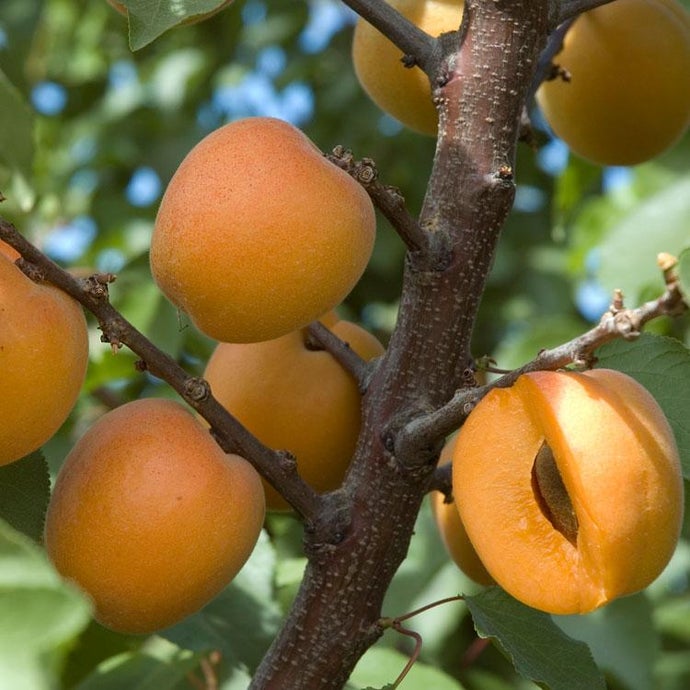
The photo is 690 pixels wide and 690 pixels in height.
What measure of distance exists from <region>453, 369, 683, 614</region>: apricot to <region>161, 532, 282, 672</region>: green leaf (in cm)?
49

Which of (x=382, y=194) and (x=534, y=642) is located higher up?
(x=382, y=194)

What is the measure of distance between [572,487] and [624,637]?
94cm

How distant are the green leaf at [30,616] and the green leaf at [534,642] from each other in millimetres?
452

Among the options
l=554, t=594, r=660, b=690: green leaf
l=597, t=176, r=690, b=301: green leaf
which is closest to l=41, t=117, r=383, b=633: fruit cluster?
l=554, t=594, r=660, b=690: green leaf

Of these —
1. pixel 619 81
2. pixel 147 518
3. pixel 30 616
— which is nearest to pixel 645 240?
pixel 619 81

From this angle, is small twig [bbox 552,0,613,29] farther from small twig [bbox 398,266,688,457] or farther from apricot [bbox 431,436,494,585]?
apricot [bbox 431,436,494,585]

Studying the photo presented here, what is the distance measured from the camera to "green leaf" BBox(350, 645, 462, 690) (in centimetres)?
132

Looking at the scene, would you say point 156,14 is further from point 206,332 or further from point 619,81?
point 619,81

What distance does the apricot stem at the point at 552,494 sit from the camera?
850 mm

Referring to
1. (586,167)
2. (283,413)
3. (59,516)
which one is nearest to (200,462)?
(59,516)

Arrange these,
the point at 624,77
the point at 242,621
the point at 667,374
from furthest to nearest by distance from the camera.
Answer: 1. the point at 624,77
2. the point at 242,621
3. the point at 667,374

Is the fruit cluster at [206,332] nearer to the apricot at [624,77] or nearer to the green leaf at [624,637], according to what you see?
the apricot at [624,77]

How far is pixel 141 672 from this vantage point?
1321mm

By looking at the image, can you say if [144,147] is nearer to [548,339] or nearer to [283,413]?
[548,339]
